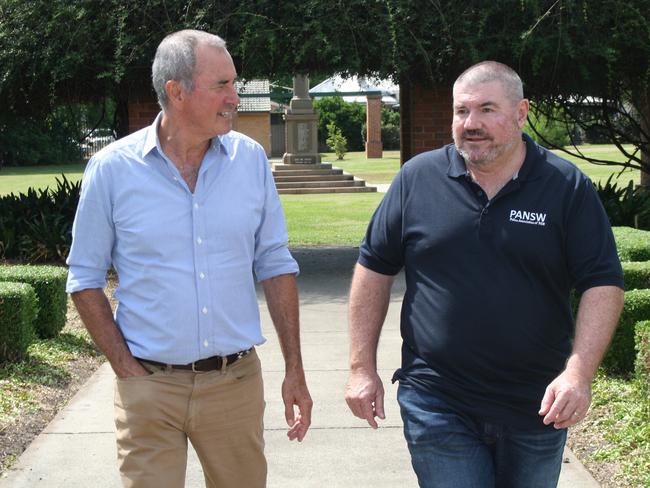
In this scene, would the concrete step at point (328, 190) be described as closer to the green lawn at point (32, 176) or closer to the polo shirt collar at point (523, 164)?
the green lawn at point (32, 176)

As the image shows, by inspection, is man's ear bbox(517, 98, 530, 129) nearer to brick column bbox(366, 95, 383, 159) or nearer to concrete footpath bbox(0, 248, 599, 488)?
concrete footpath bbox(0, 248, 599, 488)

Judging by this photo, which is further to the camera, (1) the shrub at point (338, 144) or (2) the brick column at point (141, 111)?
(1) the shrub at point (338, 144)

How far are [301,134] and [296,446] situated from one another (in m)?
26.1

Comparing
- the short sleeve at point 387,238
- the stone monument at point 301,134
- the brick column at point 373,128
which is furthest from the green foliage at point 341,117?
the short sleeve at point 387,238

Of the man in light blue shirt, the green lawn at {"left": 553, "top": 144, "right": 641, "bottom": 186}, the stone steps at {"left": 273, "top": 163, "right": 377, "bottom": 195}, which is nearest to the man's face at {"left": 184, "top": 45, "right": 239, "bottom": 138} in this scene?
the man in light blue shirt

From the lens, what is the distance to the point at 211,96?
343cm

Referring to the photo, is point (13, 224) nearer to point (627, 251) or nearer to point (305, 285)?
point (305, 285)

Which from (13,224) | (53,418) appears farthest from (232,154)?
(13,224)

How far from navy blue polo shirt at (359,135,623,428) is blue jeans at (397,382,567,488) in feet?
0.15

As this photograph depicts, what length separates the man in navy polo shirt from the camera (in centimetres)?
333

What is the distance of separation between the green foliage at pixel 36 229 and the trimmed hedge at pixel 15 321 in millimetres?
5273

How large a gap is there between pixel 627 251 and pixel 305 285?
3826 mm

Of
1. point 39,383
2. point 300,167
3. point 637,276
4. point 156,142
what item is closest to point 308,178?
point 300,167

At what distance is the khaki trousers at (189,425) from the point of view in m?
3.42
